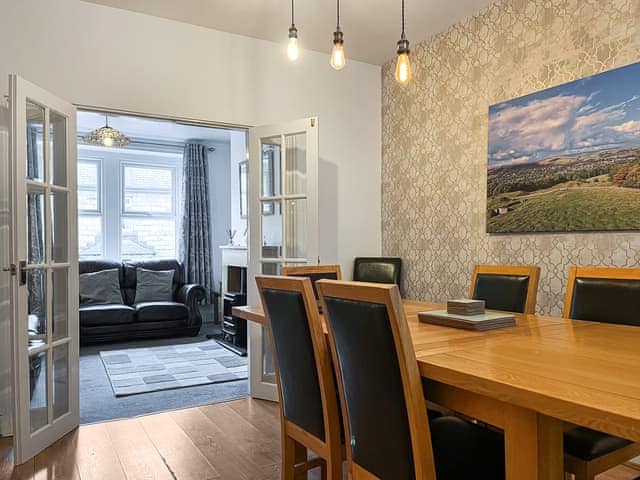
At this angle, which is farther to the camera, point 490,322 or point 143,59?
point 143,59

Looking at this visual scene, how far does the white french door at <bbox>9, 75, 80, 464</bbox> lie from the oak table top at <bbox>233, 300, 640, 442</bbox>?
2038 mm

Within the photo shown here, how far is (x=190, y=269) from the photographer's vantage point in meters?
6.90

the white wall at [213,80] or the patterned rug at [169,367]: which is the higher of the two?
the white wall at [213,80]

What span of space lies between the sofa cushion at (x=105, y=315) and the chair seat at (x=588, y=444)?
520 centimetres

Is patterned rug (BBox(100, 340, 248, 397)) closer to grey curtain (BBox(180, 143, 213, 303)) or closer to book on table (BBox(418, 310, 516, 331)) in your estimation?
grey curtain (BBox(180, 143, 213, 303))

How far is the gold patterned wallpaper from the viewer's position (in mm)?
2697

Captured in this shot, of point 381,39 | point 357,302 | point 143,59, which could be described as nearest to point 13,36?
point 143,59

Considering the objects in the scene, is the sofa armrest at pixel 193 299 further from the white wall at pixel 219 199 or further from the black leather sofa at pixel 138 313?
the white wall at pixel 219 199

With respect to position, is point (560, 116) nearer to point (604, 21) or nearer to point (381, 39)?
point (604, 21)

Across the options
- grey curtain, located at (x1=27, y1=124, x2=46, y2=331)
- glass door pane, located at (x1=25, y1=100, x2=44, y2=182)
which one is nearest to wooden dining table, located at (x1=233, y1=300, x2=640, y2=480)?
grey curtain, located at (x1=27, y1=124, x2=46, y2=331)

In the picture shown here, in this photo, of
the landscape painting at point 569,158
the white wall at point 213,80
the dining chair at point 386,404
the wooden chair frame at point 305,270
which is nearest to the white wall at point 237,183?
the white wall at point 213,80

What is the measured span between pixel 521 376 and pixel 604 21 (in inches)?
93.7

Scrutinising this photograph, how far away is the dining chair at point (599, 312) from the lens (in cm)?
147

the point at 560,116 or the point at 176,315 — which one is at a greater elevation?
the point at 560,116
